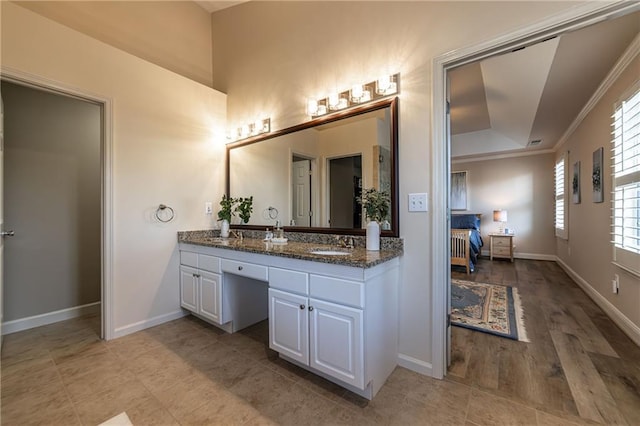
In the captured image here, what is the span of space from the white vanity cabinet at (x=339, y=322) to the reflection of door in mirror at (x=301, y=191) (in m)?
0.74

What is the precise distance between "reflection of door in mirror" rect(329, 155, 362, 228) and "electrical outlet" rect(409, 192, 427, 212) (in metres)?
0.42

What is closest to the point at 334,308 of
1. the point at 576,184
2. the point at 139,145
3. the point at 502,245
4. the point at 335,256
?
the point at 335,256

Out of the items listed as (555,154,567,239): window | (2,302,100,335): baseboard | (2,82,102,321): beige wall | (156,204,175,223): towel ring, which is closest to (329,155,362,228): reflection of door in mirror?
(156,204,175,223): towel ring

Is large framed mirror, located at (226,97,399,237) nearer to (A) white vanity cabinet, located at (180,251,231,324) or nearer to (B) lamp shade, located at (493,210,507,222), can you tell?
(A) white vanity cabinet, located at (180,251,231,324)

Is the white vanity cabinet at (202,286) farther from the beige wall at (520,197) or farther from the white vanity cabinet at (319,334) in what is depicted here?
the beige wall at (520,197)

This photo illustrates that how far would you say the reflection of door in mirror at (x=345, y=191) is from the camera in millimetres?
2174

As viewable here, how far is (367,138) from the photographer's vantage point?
2.11m

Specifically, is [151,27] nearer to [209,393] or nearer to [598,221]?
[209,393]

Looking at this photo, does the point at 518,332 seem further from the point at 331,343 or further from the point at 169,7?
the point at 169,7

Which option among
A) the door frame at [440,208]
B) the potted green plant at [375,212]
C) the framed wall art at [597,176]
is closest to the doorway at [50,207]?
the potted green plant at [375,212]

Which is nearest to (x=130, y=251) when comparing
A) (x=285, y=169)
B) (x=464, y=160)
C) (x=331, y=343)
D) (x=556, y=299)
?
(x=285, y=169)

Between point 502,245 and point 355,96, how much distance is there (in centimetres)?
530

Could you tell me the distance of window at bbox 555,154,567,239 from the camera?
4.77 m

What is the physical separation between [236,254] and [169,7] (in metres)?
2.98
